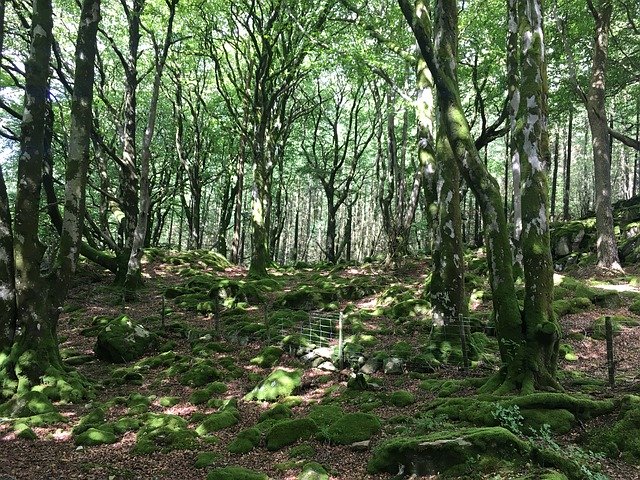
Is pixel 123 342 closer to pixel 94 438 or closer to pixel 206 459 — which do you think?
pixel 94 438

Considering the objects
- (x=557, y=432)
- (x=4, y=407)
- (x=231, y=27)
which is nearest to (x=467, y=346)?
(x=557, y=432)

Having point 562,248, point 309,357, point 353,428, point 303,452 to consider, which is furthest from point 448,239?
point 562,248

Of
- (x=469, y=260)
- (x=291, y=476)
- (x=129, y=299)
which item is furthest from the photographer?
(x=469, y=260)

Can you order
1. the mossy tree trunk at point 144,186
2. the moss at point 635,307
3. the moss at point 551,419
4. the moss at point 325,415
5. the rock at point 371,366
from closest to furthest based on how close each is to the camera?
the moss at point 551,419 < the moss at point 325,415 < the rock at point 371,366 < the moss at point 635,307 < the mossy tree trunk at point 144,186

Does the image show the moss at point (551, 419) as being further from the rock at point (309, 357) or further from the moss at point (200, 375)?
the moss at point (200, 375)

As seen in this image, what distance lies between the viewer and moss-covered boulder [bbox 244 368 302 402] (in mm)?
7828

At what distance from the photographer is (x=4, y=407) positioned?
7.09 meters

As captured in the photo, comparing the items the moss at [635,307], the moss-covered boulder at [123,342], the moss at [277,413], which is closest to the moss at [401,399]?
the moss at [277,413]

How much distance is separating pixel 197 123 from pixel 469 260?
17574 millimetres

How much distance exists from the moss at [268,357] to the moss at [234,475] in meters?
4.73

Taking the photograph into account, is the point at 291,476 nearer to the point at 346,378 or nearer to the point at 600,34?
the point at 346,378

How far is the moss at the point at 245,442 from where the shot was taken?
19.3 feet

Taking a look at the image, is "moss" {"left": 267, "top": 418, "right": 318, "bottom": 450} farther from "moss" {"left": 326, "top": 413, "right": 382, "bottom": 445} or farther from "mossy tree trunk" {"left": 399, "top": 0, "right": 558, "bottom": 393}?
"mossy tree trunk" {"left": 399, "top": 0, "right": 558, "bottom": 393}

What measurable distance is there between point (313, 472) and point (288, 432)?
127cm
